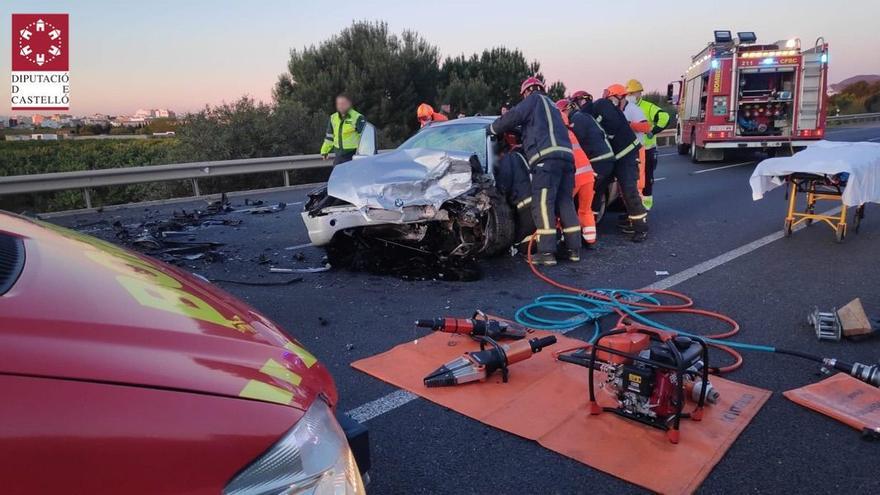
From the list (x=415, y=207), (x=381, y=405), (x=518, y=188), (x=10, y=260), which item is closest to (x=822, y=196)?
(x=518, y=188)

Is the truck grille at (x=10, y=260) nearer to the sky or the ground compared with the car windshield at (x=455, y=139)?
nearer to the ground

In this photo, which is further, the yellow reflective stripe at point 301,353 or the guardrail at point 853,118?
the guardrail at point 853,118

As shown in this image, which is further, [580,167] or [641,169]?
[641,169]

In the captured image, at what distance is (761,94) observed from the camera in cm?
1543

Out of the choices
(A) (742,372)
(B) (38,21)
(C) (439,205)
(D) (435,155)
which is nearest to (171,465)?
(A) (742,372)

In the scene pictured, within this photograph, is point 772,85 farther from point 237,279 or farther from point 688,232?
point 237,279

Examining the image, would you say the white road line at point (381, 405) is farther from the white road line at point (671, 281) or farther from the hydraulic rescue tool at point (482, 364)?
the hydraulic rescue tool at point (482, 364)

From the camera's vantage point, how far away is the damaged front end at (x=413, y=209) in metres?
5.64

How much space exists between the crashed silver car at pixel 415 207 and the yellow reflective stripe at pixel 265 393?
4.21 metres

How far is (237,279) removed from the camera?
5980 mm

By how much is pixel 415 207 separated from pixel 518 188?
1438mm

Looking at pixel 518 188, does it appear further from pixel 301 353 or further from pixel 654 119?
pixel 301 353

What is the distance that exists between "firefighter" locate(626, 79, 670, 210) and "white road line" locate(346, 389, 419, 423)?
19.5 feet

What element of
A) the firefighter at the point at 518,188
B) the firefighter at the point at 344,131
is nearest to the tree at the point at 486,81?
the firefighter at the point at 344,131
